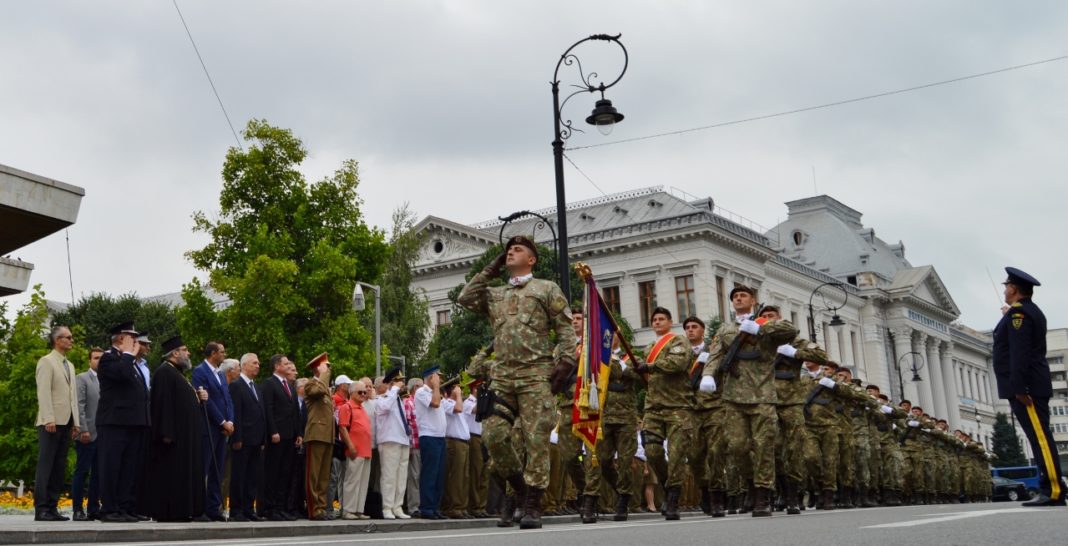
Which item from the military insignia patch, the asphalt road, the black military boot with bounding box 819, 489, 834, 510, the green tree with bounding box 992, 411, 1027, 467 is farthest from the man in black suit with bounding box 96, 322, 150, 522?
the green tree with bounding box 992, 411, 1027, 467

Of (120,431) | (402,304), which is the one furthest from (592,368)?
(402,304)

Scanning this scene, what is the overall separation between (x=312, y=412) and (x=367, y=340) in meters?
24.3

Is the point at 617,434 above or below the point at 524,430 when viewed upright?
above

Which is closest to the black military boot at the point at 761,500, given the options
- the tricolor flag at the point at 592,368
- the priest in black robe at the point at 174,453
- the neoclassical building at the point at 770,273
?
the tricolor flag at the point at 592,368

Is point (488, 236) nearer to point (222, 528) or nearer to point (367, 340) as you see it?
point (367, 340)

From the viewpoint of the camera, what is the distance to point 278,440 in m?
13.5

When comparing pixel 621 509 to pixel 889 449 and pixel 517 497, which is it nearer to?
pixel 517 497

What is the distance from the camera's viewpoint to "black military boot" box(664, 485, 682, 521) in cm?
1212

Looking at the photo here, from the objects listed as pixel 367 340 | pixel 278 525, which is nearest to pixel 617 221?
pixel 367 340

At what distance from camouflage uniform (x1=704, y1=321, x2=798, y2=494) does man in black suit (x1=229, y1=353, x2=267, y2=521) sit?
17.0 ft

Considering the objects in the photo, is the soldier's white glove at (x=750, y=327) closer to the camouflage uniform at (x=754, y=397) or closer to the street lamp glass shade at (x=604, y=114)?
the camouflage uniform at (x=754, y=397)

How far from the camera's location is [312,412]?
1436cm

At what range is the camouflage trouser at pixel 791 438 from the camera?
44.8 feet

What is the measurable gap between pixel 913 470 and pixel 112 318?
→ 47.3m
